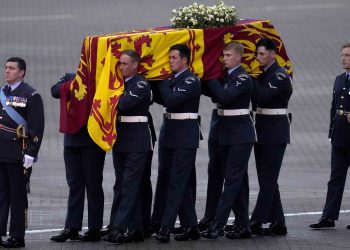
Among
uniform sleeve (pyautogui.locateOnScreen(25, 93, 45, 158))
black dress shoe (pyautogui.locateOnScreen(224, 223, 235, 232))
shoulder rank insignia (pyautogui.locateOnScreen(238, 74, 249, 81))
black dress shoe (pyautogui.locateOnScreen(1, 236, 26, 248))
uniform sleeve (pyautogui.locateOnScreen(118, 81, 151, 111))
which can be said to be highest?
shoulder rank insignia (pyautogui.locateOnScreen(238, 74, 249, 81))

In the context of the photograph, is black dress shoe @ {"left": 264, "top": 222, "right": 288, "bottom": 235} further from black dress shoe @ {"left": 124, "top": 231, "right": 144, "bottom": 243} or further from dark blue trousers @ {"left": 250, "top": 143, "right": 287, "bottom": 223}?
black dress shoe @ {"left": 124, "top": 231, "right": 144, "bottom": 243}

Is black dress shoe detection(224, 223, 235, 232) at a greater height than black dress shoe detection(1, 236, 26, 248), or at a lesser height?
greater

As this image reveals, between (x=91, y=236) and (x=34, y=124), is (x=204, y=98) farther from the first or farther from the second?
(x=34, y=124)

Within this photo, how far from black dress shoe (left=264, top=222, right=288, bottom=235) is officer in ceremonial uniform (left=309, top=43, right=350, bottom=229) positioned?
0.40 metres

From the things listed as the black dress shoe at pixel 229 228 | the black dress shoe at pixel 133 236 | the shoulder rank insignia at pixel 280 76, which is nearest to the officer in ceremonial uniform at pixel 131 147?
the black dress shoe at pixel 133 236

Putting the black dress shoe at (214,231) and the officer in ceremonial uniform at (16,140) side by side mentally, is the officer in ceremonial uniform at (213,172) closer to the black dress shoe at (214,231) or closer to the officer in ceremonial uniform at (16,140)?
the black dress shoe at (214,231)

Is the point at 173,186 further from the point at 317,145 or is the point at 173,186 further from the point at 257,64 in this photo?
the point at 317,145

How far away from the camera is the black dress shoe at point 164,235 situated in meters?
11.8

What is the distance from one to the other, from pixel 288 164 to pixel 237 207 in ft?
16.4

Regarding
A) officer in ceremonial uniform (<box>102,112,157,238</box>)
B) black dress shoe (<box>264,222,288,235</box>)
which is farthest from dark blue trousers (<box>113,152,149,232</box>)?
black dress shoe (<box>264,222,288,235</box>)

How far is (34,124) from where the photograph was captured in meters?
11.6

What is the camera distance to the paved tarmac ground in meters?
12.5

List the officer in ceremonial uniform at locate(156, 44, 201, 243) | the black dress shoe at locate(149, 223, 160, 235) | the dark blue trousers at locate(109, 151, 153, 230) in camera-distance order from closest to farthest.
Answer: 1. the officer in ceremonial uniform at locate(156, 44, 201, 243)
2. the dark blue trousers at locate(109, 151, 153, 230)
3. the black dress shoe at locate(149, 223, 160, 235)

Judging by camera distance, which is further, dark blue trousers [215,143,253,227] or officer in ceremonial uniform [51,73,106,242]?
dark blue trousers [215,143,253,227]
